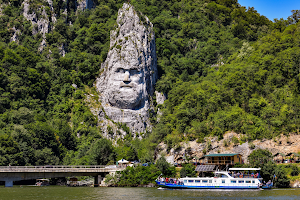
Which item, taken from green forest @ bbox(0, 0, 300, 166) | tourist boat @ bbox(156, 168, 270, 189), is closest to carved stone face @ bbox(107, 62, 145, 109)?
green forest @ bbox(0, 0, 300, 166)

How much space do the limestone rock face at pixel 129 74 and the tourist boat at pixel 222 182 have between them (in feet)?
Answer: 165

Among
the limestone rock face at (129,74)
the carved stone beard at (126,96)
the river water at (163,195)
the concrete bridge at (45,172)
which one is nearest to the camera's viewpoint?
the river water at (163,195)

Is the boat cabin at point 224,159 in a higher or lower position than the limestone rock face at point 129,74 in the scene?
lower

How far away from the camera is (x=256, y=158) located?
72.9 m

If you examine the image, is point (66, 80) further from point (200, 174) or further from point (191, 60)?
point (200, 174)

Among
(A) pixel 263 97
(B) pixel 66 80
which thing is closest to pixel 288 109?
(A) pixel 263 97

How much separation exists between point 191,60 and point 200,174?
2652 inches

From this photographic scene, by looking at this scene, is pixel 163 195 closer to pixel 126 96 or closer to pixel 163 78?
pixel 126 96

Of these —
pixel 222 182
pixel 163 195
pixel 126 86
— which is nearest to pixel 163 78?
pixel 126 86

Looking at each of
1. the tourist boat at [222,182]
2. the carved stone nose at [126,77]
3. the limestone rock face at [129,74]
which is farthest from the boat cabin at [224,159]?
the carved stone nose at [126,77]

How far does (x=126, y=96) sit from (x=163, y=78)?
52.6 ft

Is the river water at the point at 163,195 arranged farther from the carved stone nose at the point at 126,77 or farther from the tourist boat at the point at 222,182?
the carved stone nose at the point at 126,77

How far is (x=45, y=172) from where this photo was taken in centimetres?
7994

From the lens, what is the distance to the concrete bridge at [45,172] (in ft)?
253
